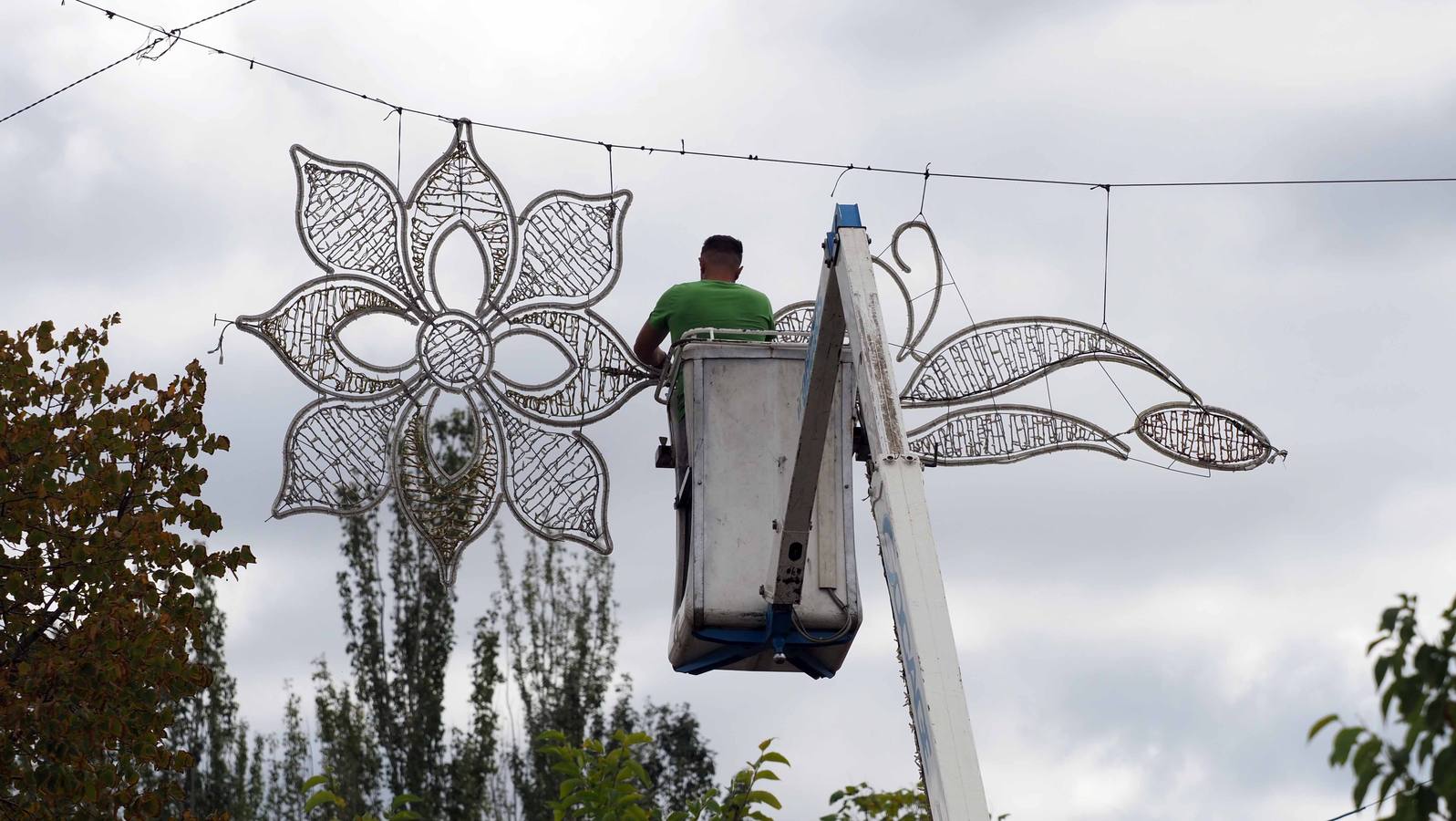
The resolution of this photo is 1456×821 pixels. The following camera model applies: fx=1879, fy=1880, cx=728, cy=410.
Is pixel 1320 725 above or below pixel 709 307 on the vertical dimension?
below

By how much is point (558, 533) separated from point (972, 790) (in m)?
4.76

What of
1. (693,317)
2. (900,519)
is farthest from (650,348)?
(900,519)

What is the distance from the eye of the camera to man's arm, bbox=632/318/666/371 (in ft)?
33.4

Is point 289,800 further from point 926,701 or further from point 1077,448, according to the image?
Answer: point 926,701

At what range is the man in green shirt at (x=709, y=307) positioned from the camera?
9.95 metres

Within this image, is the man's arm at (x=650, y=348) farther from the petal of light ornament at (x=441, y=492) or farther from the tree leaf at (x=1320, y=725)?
the tree leaf at (x=1320, y=725)

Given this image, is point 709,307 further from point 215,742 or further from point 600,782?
point 215,742

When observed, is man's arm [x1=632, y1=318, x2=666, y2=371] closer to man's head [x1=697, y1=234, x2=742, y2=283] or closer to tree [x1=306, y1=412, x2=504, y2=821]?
man's head [x1=697, y1=234, x2=742, y2=283]

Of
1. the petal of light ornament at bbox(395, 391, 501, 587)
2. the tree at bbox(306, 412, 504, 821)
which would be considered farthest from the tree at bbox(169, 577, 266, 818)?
the petal of light ornament at bbox(395, 391, 501, 587)

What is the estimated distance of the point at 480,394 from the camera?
10.0 meters

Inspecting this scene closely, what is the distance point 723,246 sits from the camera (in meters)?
10.3

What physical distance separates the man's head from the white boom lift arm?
2.38 meters

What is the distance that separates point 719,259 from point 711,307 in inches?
19.2

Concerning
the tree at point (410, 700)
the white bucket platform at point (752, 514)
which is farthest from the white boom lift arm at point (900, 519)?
the tree at point (410, 700)
